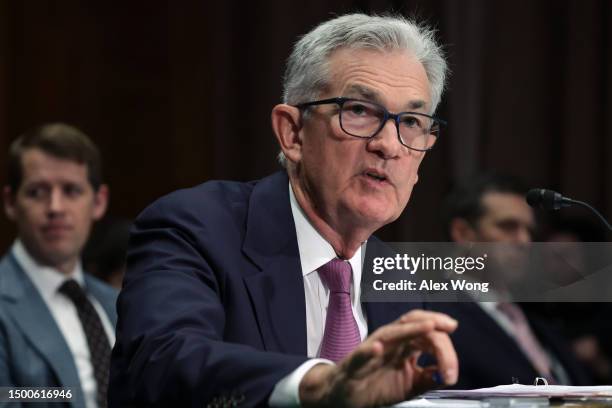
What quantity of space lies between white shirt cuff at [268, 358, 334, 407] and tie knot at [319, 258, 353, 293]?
0.49m

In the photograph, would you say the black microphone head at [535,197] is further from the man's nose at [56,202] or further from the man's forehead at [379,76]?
the man's nose at [56,202]

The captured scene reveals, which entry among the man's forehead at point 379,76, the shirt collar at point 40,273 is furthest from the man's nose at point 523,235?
the man's forehead at point 379,76

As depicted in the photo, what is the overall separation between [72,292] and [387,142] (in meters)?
1.56

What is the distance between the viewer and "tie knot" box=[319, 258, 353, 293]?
5.27 feet

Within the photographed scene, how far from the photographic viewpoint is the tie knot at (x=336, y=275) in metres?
1.61

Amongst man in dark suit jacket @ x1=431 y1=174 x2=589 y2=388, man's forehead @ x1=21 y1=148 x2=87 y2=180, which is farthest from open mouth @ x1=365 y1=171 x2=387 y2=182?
man's forehead @ x1=21 y1=148 x2=87 y2=180

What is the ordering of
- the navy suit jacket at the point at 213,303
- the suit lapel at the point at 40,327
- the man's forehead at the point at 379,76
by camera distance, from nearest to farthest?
the navy suit jacket at the point at 213,303 < the man's forehead at the point at 379,76 < the suit lapel at the point at 40,327

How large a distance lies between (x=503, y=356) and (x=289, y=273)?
1119mm

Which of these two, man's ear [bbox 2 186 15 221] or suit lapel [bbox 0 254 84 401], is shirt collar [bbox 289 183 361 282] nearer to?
suit lapel [bbox 0 254 84 401]

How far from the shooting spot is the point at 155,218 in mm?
1559

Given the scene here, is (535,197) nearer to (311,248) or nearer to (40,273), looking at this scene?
(311,248)

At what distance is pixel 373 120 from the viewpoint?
5.26ft

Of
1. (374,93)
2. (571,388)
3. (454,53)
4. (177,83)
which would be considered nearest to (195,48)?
(177,83)

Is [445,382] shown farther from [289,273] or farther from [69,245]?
[69,245]
